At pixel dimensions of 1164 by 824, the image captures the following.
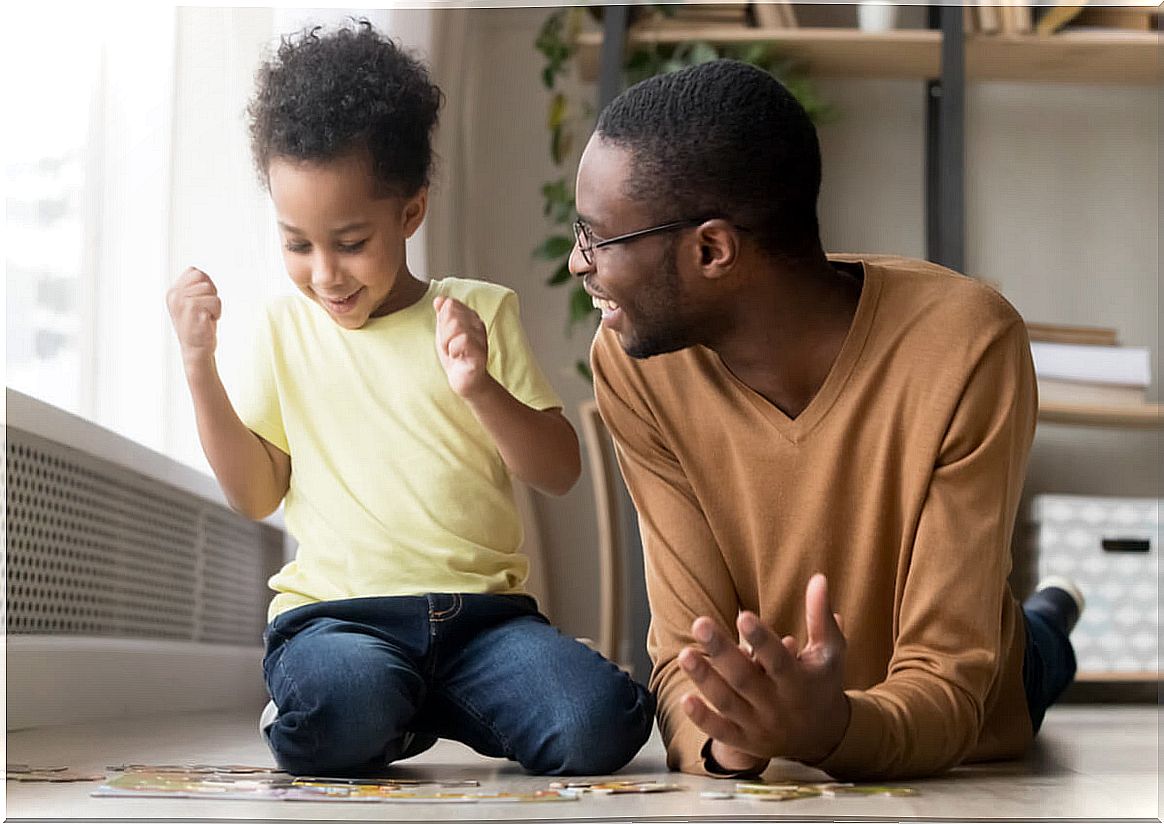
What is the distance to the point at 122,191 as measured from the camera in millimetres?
1275

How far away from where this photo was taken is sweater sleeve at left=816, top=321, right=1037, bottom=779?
872mm

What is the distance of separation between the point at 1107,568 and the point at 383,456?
1730mm

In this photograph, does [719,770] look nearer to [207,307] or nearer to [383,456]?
[383,456]

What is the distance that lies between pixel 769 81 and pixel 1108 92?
1.97 metres

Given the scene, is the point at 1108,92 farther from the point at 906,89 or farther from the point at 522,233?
the point at 522,233

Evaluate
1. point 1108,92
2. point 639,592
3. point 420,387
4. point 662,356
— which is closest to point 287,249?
point 420,387

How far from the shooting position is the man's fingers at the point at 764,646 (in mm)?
712

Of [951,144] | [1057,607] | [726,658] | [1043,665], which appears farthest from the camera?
[951,144]

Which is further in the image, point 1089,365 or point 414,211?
point 1089,365

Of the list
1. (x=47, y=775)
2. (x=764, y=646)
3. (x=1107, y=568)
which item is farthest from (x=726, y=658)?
(x=1107, y=568)

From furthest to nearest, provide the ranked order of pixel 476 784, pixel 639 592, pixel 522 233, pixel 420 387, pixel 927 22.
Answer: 1. pixel 927 22
2. pixel 639 592
3. pixel 522 233
4. pixel 420 387
5. pixel 476 784

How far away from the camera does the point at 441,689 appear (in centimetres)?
103

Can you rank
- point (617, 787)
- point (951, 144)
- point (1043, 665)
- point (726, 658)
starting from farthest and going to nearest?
point (951, 144)
point (1043, 665)
point (617, 787)
point (726, 658)

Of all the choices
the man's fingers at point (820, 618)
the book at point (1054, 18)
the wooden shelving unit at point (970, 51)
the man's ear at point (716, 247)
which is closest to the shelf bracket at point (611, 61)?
the wooden shelving unit at point (970, 51)
